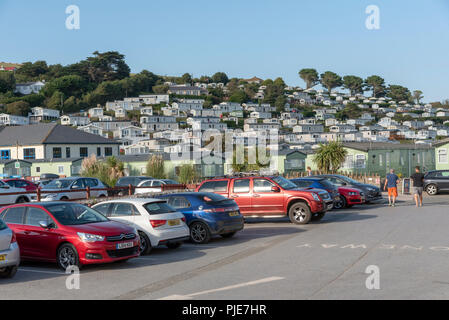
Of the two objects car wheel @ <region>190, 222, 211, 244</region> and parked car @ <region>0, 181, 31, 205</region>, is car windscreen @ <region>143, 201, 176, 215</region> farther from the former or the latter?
parked car @ <region>0, 181, 31, 205</region>

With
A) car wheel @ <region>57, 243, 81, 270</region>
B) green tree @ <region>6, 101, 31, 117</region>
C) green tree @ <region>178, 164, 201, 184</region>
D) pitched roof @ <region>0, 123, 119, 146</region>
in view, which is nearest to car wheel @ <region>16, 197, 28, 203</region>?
car wheel @ <region>57, 243, 81, 270</region>

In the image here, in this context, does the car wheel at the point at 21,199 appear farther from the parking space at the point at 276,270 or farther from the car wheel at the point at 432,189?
the car wheel at the point at 432,189

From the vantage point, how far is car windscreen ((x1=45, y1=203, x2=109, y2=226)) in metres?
11.8

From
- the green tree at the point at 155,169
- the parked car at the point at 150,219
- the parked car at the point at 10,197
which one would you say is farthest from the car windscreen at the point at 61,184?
the parked car at the point at 150,219

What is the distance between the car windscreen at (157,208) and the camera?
1350cm

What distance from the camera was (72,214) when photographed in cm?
1218

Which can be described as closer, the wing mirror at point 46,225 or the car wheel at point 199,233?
the wing mirror at point 46,225

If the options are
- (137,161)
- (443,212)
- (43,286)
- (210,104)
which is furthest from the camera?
(210,104)

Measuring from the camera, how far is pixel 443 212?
21250mm

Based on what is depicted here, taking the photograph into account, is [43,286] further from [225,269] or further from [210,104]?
[210,104]

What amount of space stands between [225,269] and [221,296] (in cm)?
254

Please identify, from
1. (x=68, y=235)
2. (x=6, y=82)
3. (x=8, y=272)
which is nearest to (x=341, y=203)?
(x=68, y=235)

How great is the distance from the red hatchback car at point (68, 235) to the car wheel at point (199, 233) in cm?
349

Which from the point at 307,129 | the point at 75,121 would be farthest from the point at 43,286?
the point at 307,129
